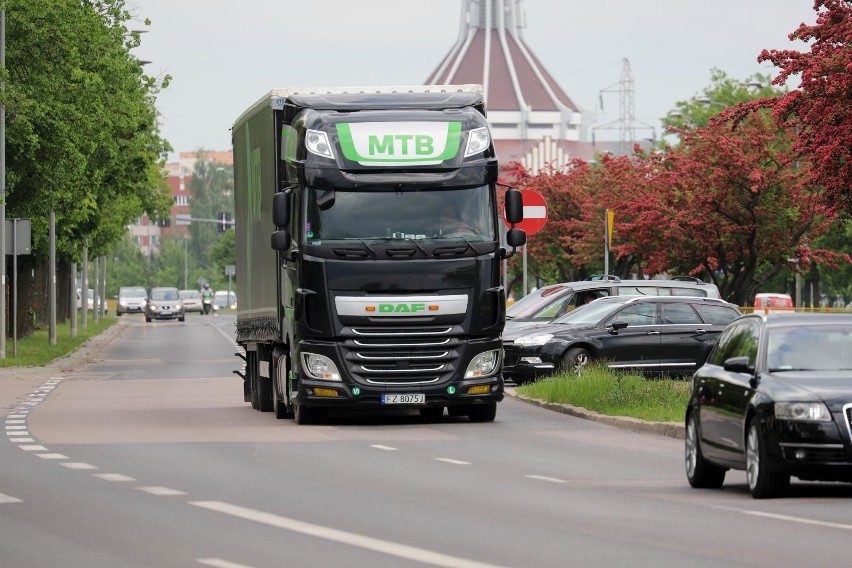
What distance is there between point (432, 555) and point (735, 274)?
46623mm

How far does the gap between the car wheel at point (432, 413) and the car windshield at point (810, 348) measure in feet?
32.6

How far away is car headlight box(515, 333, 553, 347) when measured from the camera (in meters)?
32.3

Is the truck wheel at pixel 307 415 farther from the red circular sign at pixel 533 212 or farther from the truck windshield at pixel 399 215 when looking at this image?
the red circular sign at pixel 533 212

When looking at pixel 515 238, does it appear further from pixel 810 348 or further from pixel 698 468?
→ pixel 810 348

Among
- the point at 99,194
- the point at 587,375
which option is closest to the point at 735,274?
the point at 99,194

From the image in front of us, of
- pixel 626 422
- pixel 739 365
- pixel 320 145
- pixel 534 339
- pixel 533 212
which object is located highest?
pixel 320 145

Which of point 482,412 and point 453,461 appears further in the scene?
point 482,412

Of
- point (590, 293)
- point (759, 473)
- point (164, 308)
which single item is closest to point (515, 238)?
point (759, 473)

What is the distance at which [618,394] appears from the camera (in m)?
26.0

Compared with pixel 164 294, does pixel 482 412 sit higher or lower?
lower

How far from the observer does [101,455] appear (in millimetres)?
19688

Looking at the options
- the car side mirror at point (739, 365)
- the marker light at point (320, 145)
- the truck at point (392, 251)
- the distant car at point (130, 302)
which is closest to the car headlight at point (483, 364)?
the truck at point (392, 251)

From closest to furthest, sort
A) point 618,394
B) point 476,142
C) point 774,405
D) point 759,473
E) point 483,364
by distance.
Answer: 1. point 774,405
2. point 759,473
3. point 476,142
4. point 483,364
5. point 618,394

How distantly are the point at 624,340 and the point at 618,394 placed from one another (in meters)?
6.17
